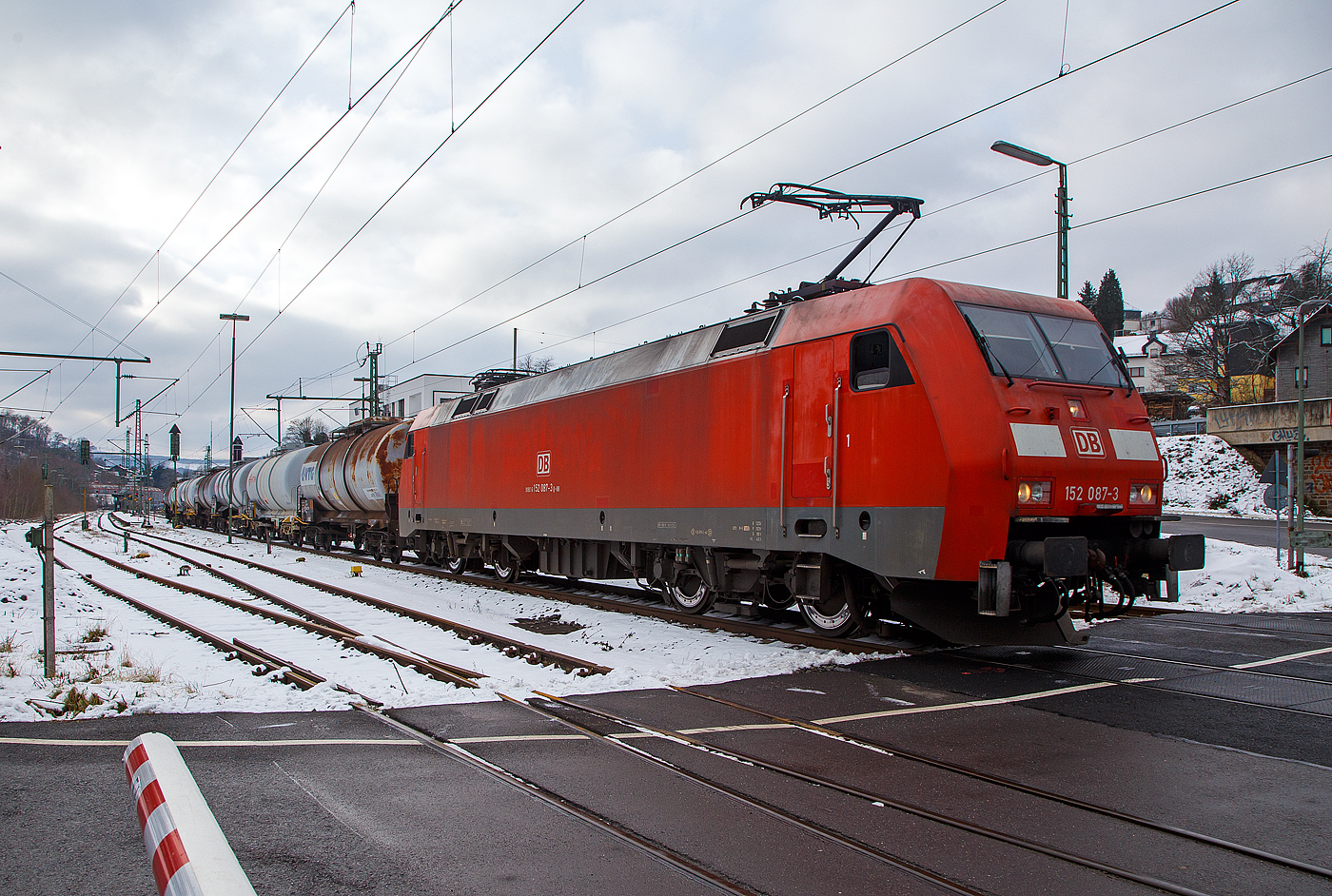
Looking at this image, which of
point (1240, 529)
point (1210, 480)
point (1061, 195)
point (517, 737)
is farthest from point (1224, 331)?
point (517, 737)

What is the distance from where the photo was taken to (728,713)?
657 cm

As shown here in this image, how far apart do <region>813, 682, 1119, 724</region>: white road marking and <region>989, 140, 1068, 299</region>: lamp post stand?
7.89 meters

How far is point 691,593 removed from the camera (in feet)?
39.0

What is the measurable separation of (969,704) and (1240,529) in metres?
25.1

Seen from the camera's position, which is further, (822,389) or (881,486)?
(822,389)

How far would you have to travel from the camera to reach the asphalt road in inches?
874

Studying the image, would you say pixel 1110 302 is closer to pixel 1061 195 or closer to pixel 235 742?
pixel 1061 195

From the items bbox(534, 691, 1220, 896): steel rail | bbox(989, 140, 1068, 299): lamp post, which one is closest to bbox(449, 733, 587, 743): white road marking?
bbox(534, 691, 1220, 896): steel rail

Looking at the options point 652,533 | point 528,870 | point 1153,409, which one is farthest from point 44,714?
point 1153,409

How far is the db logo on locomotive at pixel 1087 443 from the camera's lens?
7.81 meters

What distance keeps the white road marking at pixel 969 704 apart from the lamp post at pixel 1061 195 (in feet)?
25.9

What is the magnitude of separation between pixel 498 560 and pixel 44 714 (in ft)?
36.1

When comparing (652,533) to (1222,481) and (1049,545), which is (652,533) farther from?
(1222,481)

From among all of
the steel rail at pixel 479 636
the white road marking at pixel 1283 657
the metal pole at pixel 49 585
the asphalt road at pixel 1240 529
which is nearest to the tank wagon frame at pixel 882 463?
the white road marking at pixel 1283 657
